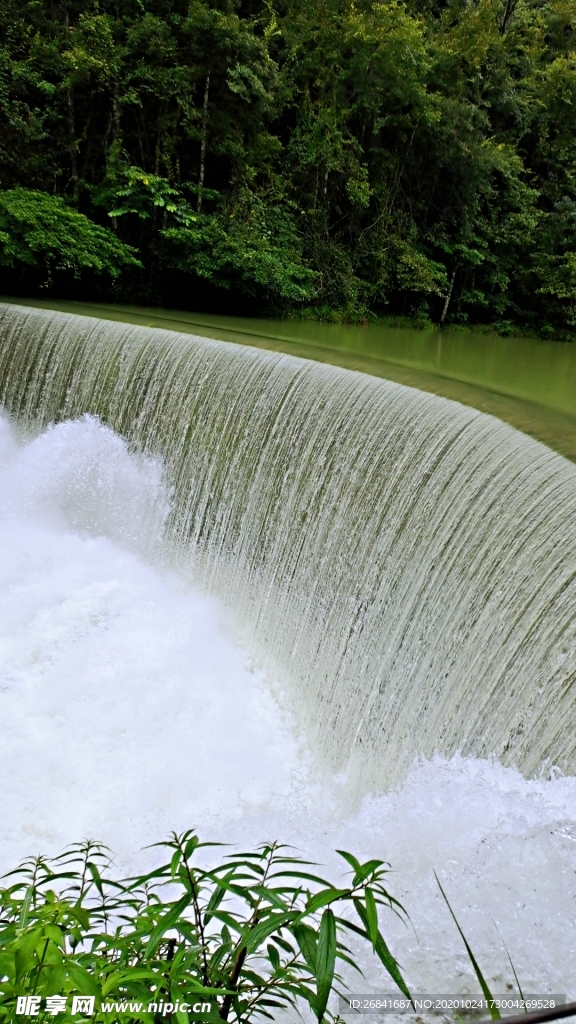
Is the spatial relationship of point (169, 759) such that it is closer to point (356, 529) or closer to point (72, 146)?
point (356, 529)

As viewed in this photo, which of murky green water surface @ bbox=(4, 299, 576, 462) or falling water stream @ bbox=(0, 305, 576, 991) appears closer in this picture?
falling water stream @ bbox=(0, 305, 576, 991)

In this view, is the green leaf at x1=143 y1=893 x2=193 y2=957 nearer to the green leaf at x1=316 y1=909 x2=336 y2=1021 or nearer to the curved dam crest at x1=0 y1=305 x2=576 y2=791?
the green leaf at x1=316 y1=909 x2=336 y2=1021

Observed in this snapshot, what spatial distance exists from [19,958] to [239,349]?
5.30 m

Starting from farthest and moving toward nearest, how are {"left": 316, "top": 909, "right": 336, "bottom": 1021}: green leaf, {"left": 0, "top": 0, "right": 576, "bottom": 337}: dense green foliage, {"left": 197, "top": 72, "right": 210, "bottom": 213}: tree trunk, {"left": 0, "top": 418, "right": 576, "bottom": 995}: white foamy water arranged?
1. {"left": 197, "top": 72, "right": 210, "bottom": 213}: tree trunk
2. {"left": 0, "top": 0, "right": 576, "bottom": 337}: dense green foliage
3. {"left": 0, "top": 418, "right": 576, "bottom": 995}: white foamy water
4. {"left": 316, "top": 909, "right": 336, "bottom": 1021}: green leaf

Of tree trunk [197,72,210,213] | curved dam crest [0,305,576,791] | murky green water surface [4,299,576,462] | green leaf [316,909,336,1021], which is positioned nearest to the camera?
green leaf [316,909,336,1021]

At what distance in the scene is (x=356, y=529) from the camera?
13.7 feet

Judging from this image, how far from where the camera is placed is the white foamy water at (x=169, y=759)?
6.91 ft

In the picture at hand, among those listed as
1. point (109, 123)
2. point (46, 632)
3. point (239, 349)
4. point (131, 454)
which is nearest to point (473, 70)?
point (109, 123)

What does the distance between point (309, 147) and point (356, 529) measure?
8.72 metres

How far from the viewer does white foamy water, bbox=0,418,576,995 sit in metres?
2.11

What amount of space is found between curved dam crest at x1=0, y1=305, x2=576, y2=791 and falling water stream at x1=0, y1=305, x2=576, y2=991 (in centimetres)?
2

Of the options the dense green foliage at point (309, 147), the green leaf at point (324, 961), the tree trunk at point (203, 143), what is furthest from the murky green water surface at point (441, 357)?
the green leaf at point (324, 961)

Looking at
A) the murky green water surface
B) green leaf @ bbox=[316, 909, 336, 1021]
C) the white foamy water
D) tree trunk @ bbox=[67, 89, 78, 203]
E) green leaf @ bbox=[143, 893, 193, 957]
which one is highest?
tree trunk @ bbox=[67, 89, 78, 203]

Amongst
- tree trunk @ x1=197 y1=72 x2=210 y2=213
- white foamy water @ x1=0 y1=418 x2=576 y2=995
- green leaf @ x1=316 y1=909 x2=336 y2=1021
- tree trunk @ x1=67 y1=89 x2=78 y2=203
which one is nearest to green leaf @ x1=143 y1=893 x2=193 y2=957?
green leaf @ x1=316 y1=909 x2=336 y2=1021
